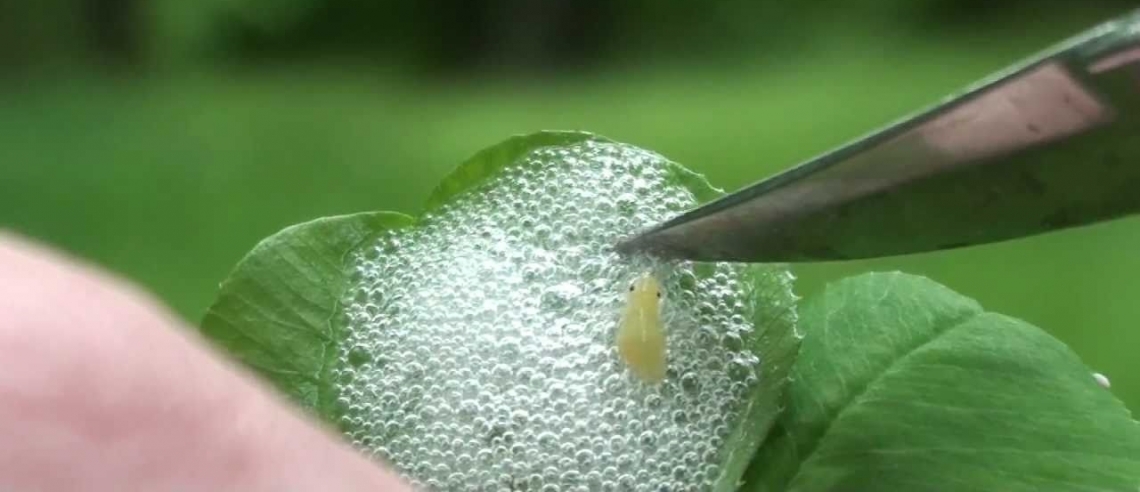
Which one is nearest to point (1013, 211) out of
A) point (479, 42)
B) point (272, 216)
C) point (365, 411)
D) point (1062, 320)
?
point (365, 411)

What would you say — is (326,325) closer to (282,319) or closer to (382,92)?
(282,319)

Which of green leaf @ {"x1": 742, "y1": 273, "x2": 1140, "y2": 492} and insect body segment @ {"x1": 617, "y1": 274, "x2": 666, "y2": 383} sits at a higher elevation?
insect body segment @ {"x1": 617, "y1": 274, "x2": 666, "y2": 383}

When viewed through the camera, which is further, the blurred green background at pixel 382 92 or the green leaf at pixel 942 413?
the blurred green background at pixel 382 92

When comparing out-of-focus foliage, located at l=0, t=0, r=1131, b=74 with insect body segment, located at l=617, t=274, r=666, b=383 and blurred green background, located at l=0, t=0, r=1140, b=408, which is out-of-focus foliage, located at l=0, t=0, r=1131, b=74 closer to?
blurred green background, located at l=0, t=0, r=1140, b=408

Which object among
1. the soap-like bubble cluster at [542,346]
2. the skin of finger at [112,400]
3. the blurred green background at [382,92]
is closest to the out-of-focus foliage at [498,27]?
the blurred green background at [382,92]

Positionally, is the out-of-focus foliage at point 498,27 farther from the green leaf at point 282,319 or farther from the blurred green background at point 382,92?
the green leaf at point 282,319

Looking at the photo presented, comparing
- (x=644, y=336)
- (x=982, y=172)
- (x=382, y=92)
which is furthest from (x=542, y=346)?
(x=382, y=92)

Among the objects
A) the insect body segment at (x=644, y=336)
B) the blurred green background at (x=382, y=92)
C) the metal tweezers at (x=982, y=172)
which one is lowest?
the insect body segment at (x=644, y=336)

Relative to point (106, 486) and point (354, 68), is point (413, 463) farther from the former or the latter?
point (354, 68)

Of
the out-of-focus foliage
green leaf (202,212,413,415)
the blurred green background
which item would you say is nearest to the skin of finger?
green leaf (202,212,413,415)
